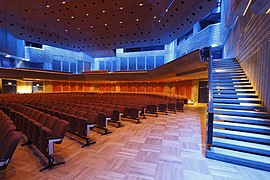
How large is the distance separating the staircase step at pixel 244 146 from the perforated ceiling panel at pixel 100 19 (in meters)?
7.76

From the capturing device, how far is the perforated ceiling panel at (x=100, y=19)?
26.1 ft

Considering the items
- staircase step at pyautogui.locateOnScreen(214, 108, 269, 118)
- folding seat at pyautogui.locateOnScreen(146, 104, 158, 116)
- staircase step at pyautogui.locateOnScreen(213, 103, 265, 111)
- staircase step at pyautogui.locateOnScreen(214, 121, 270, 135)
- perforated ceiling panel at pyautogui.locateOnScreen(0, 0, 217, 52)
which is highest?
perforated ceiling panel at pyautogui.locateOnScreen(0, 0, 217, 52)

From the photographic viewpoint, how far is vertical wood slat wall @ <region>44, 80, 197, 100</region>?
1108 centimetres

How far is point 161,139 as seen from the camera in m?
3.11

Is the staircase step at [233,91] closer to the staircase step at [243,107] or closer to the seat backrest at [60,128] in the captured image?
the staircase step at [243,107]

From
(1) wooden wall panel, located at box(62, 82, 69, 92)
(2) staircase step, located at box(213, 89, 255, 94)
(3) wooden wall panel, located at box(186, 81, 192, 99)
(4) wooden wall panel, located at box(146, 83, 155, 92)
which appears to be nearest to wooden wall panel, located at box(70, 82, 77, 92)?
(1) wooden wall panel, located at box(62, 82, 69, 92)

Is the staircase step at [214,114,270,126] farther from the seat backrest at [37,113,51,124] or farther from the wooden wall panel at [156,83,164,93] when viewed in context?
the wooden wall panel at [156,83,164,93]

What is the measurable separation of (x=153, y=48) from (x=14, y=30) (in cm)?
1339

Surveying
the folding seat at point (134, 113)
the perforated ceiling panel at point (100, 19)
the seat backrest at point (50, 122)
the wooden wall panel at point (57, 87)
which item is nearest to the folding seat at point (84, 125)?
the seat backrest at point (50, 122)

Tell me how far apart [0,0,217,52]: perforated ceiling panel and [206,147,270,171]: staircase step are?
794 cm

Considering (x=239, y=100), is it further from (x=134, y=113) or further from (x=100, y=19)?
(x=100, y=19)

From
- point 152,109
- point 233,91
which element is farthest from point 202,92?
point 233,91

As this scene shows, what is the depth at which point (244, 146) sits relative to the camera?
2232 mm

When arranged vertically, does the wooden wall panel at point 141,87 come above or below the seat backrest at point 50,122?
above
